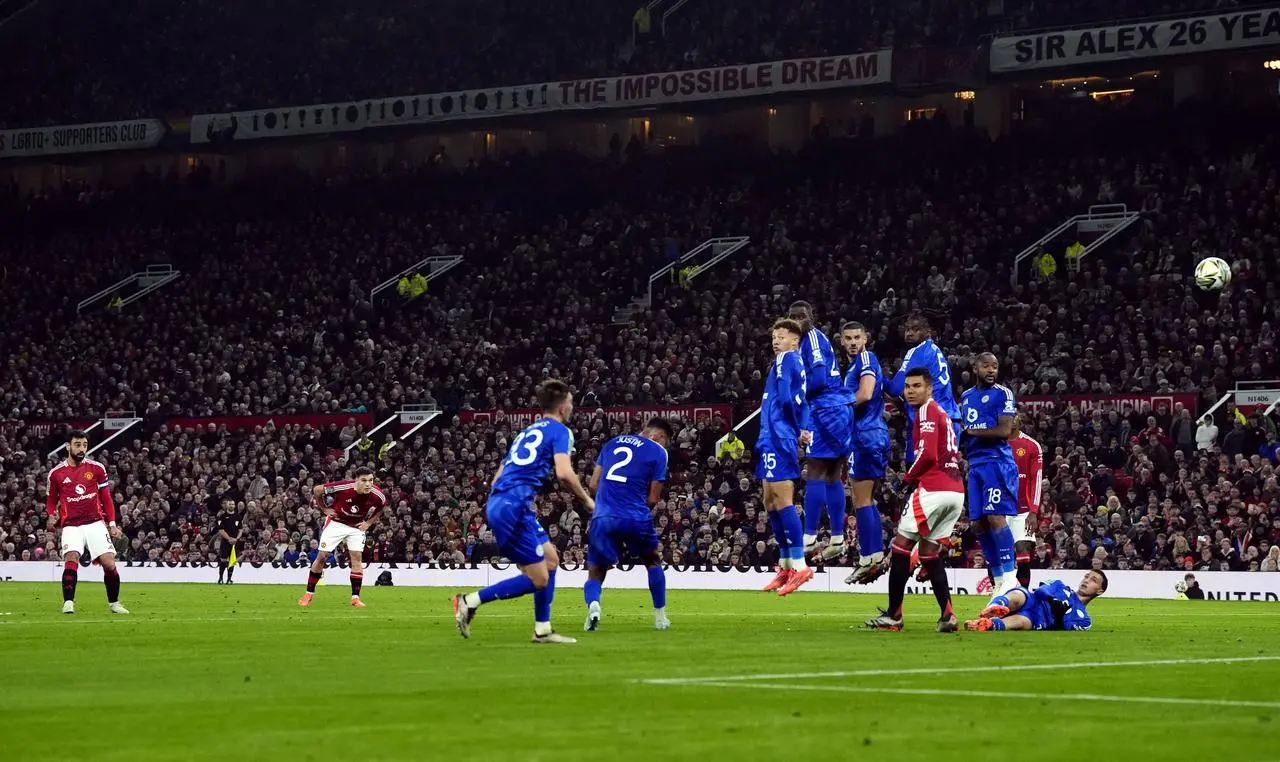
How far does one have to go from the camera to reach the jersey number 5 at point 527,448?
17312 millimetres

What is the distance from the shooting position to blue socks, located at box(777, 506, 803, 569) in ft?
68.0

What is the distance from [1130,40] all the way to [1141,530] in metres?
20.2

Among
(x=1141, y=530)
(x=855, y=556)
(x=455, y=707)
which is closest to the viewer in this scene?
(x=455, y=707)

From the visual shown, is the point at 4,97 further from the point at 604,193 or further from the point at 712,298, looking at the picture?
the point at 712,298

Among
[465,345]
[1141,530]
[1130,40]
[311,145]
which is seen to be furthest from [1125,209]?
Result: [311,145]

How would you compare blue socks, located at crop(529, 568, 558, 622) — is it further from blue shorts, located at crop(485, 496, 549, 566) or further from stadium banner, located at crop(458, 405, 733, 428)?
stadium banner, located at crop(458, 405, 733, 428)

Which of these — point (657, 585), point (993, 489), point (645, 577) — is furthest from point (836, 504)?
point (645, 577)

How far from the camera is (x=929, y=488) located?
18.2 metres

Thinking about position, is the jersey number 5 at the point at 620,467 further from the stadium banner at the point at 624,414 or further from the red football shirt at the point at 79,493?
the stadium banner at the point at 624,414

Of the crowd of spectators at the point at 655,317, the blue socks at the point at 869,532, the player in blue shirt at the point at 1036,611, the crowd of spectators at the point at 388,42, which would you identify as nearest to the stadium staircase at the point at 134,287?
the crowd of spectators at the point at 655,317

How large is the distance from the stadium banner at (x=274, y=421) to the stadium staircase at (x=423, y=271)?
24.2 feet

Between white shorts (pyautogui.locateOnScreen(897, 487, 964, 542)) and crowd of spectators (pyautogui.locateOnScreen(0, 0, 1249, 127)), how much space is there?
37617 millimetres

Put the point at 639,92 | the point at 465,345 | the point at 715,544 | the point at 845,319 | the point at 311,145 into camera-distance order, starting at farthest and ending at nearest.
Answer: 1. the point at 311,145
2. the point at 639,92
3. the point at 465,345
4. the point at 845,319
5. the point at 715,544

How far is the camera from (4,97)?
75312mm
